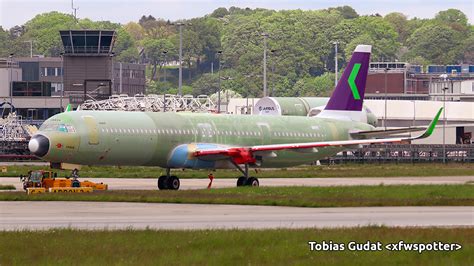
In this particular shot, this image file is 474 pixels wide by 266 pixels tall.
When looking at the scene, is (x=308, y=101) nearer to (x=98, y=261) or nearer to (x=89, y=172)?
(x=89, y=172)

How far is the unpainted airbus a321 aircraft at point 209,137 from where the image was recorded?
68.2 meters

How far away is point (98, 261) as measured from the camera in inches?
1345

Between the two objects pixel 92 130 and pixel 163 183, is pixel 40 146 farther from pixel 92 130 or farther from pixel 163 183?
pixel 163 183

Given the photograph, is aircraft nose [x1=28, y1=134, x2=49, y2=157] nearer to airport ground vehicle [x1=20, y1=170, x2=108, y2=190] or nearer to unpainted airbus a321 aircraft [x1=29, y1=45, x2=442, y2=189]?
unpainted airbus a321 aircraft [x1=29, y1=45, x2=442, y2=189]

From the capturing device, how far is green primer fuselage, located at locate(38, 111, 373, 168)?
6800cm

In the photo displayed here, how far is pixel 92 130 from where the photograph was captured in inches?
2699

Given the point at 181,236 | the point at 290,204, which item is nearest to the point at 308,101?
the point at 290,204

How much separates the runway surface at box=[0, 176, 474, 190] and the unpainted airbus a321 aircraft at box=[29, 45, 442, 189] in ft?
5.52

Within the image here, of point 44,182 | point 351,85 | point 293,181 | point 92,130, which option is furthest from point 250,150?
point 44,182

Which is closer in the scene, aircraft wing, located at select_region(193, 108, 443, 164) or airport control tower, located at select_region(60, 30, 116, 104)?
aircraft wing, located at select_region(193, 108, 443, 164)

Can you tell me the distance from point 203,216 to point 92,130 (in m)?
21.0

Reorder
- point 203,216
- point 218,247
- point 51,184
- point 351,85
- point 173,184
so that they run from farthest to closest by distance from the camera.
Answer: point 351,85
point 173,184
point 51,184
point 203,216
point 218,247

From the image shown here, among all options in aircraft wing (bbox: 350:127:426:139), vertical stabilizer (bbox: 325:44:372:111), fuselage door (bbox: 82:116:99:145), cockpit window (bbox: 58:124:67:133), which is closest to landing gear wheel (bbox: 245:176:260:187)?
fuselage door (bbox: 82:116:99:145)

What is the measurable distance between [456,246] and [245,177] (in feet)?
125
